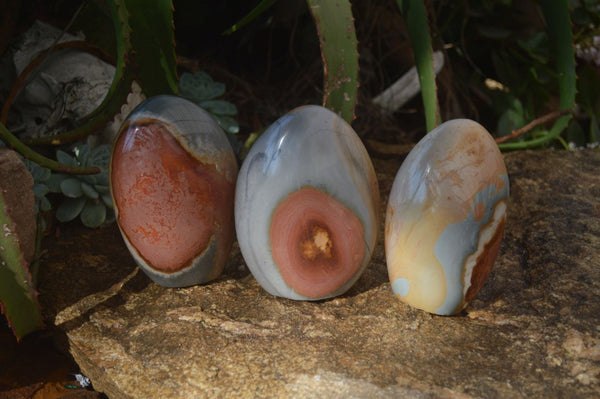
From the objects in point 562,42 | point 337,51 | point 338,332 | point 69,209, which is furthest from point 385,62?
point 338,332

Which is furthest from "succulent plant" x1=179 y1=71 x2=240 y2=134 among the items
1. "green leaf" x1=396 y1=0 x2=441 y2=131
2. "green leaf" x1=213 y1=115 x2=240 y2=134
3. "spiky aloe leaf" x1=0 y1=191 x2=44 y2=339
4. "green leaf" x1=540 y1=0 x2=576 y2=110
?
"green leaf" x1=540 y1=0 x2=576 y2=110

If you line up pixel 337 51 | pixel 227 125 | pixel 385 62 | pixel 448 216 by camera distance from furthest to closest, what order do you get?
pixel 385 62
pixel 227 125
pixel 337 51
pixel 448 216

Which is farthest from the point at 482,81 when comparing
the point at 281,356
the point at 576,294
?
the point at 281,356

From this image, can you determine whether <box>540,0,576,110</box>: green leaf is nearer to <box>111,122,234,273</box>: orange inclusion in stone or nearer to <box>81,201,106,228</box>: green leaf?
<box>111,122,234,273</box>: orange inclusion in stone

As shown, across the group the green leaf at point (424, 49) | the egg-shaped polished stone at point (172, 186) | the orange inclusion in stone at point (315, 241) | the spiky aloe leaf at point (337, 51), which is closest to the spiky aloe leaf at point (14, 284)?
the egg-shaped polished stone at point (172, 186)

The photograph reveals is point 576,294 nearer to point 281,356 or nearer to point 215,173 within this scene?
point 281,356

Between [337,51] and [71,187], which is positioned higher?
[337,51]

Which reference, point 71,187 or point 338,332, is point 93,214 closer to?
point 71,187
